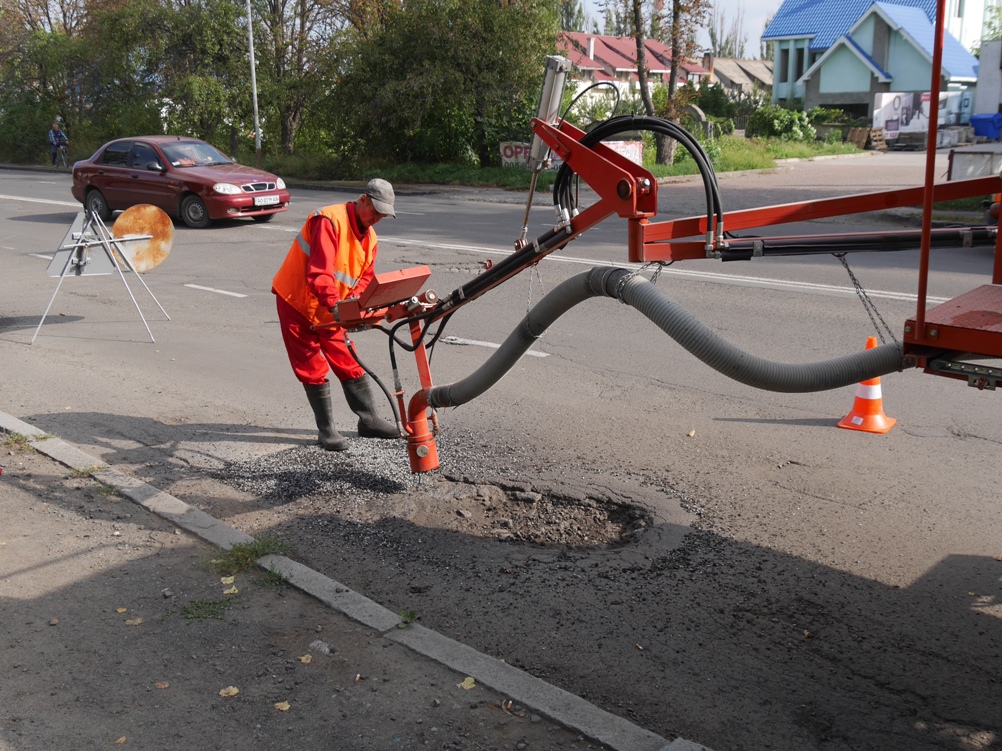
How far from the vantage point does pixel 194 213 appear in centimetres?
1795

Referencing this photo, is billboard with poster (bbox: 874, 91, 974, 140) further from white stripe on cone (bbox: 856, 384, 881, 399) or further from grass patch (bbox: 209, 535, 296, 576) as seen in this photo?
grass patch (bbox: 209, 535, 296, 576)

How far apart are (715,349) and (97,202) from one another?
61.5 ft

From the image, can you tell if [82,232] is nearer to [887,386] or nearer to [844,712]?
[887,386]

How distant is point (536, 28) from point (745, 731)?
83.8 feet

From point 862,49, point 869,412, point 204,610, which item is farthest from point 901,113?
point 204,610

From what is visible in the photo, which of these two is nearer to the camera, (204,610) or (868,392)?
(204,610)

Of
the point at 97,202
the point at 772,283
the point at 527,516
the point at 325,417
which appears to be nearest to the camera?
the point at 527,516

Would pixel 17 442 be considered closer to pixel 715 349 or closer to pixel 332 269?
pixel 332 269

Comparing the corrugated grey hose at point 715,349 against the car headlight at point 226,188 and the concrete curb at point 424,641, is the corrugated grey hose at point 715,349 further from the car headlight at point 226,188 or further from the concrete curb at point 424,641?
the car headlight at point 226,188

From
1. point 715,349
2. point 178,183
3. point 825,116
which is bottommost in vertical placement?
point 715,349

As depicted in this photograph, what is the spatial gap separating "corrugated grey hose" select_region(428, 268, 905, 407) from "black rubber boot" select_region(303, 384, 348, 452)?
2.07 m

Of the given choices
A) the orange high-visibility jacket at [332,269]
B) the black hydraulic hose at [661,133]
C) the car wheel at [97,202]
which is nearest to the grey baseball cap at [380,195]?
→ the orange high-visibility jacket at [332,269]

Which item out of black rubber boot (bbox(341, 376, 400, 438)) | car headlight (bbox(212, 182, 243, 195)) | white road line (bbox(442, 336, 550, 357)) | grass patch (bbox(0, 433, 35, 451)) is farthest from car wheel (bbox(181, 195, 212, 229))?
black rubber boot (bbox(341, 376, 400, 438))

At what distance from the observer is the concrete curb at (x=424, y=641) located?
334cm
